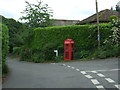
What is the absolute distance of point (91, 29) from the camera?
19781 mm

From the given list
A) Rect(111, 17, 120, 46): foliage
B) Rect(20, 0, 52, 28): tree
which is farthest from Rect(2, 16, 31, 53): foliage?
Rect(111, 17, 120, 46): foliage

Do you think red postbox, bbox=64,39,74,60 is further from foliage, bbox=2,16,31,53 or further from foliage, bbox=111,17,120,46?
foliage, bbox=2,16,31,53

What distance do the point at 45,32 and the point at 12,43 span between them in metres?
22.0

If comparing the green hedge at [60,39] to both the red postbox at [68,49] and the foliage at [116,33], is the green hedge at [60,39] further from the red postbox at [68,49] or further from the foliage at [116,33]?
the foliage at [116,33]

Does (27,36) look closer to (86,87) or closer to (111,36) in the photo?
(111,36)

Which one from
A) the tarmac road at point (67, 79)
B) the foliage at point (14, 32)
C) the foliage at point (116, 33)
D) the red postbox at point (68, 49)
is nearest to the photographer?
the tarmac road at point (67, 79)

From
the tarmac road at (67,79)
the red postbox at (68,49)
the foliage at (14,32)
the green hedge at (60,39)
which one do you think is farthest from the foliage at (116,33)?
the foliage at (14,32)

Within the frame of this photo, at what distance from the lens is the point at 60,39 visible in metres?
22.2

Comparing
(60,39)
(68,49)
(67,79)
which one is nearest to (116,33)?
(68,49)

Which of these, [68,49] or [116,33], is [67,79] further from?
[68,49]

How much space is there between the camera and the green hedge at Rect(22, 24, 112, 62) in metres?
19.6

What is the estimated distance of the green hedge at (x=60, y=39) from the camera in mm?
19562

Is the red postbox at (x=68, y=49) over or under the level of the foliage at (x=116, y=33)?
under

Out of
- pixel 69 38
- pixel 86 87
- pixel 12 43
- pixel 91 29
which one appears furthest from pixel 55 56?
pixel 12 43
